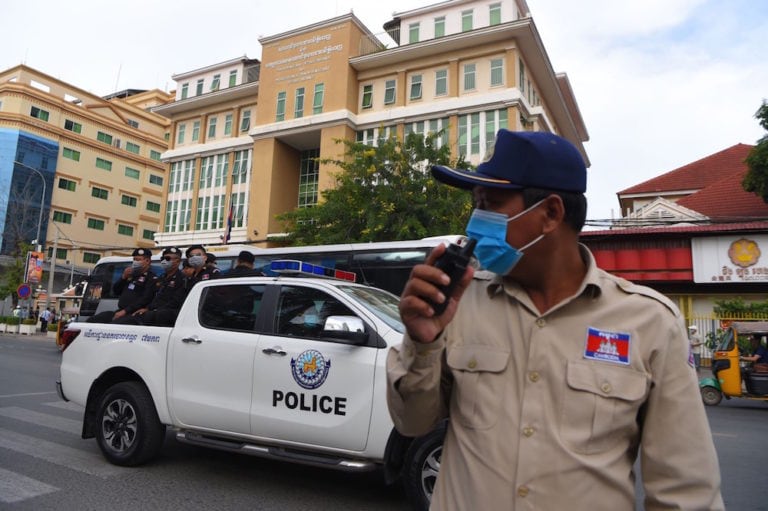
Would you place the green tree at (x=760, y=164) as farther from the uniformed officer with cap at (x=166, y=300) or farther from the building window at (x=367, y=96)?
the uniformed officer with cap at (x=166, y=300)

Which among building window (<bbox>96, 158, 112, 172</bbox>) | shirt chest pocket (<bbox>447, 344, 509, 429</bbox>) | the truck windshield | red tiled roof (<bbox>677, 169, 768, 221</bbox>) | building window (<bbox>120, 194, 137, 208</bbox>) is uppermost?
building window (<bbox>96, 158, 112, 172</bbox>)

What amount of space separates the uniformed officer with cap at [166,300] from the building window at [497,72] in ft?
78.7

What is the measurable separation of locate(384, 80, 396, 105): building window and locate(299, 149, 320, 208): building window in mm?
6692

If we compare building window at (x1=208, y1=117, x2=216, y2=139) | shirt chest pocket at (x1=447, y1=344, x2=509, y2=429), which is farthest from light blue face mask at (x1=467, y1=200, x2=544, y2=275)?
building window at (x1=208, y1=117, x2=216, y2=139)

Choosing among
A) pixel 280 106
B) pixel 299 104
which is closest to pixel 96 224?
pixel 280 106

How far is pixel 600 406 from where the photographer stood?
1.32m

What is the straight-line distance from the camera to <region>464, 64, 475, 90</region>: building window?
28.8 metres

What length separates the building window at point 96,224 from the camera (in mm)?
51594

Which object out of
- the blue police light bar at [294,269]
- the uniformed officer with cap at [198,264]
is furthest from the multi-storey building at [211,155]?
the blue police light bar at [294,269]

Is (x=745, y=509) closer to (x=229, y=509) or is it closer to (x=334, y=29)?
(x=229, y=509)

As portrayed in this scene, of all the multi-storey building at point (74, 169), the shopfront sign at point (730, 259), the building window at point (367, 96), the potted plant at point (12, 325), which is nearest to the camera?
the shopfront sign at point (730, 259)

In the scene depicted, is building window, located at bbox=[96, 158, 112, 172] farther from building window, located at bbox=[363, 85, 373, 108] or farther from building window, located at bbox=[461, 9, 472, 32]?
building window, located at bbox=[461, 9, 472, 32]

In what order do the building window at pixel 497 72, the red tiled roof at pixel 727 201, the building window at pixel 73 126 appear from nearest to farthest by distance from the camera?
the red tiled roof at pixel 727 201, the building window at pixel 497 72, the building window at pixel 73 126

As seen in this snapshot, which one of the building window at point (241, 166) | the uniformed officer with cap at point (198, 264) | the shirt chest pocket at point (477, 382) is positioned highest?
the building window at point (241, 166)
